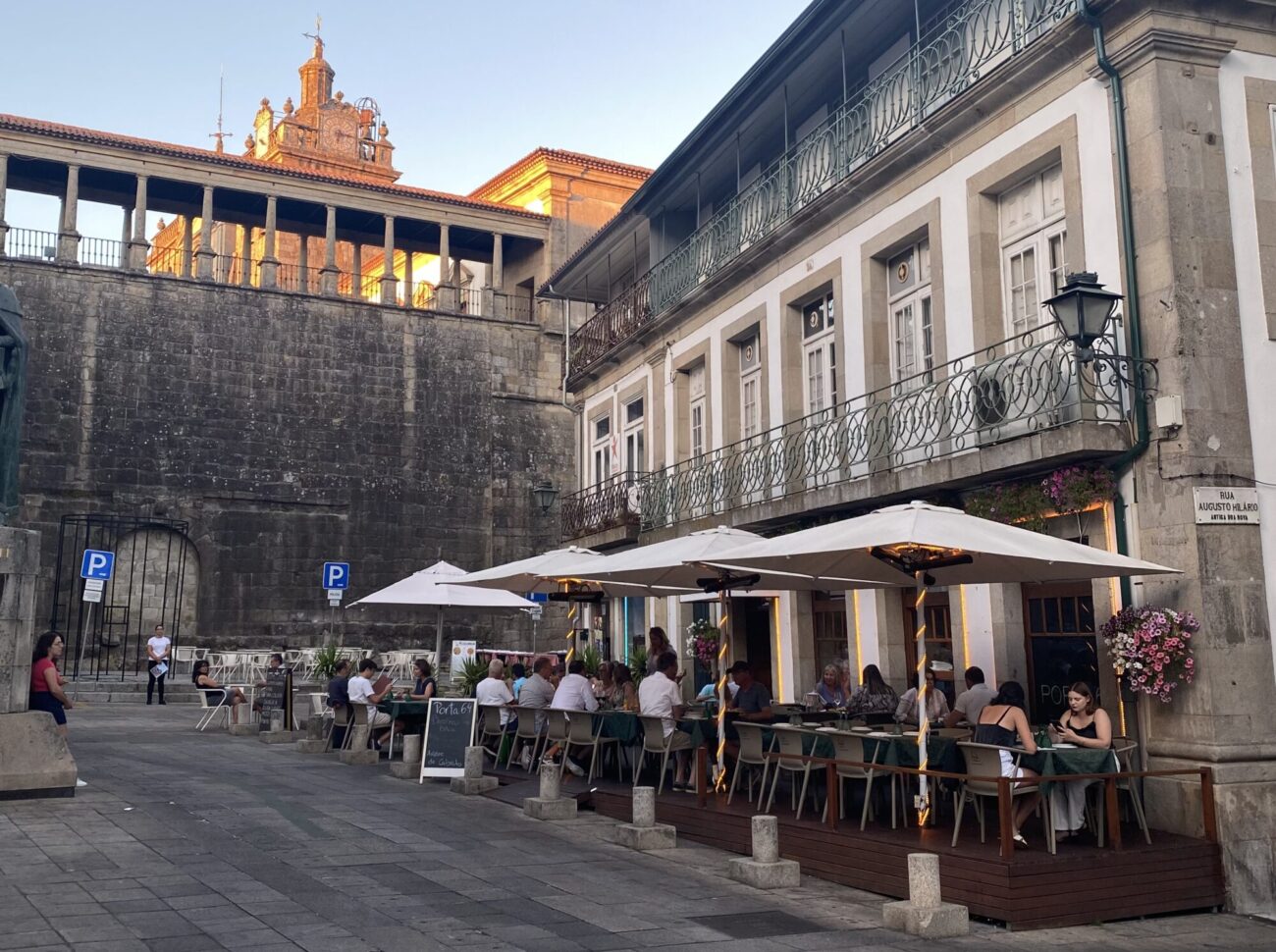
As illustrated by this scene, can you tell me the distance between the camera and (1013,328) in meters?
11.6

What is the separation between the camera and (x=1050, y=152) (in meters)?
11.0

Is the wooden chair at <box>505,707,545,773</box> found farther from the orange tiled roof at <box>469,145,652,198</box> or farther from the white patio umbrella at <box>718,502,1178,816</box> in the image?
the orange tiled roof at <box>469,145,652,198</box>

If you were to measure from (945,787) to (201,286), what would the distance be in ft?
78.1

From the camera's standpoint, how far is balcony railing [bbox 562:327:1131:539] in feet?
33.1

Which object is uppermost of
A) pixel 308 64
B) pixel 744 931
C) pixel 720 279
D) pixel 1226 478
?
pixel 308 64

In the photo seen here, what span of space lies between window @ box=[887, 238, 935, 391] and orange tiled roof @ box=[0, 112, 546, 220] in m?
20.2

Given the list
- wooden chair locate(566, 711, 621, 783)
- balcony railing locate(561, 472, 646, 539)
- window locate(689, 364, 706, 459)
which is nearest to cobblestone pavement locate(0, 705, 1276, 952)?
wooden chair locate(566, 711, 621, 783)

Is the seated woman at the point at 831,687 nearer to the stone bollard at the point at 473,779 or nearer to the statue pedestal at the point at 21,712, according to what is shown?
the stone bollard at the point at 473,779

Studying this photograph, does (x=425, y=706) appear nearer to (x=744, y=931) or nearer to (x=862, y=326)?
(x=862, y=326)

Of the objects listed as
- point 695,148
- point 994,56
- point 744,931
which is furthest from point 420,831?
point 695,148

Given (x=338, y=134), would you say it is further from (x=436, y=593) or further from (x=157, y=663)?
(x=436, y=593)

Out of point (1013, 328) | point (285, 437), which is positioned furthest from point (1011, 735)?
point (285, 437)

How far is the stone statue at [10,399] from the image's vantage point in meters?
10.8

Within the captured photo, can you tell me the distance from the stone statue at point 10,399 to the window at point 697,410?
9.95 metres
